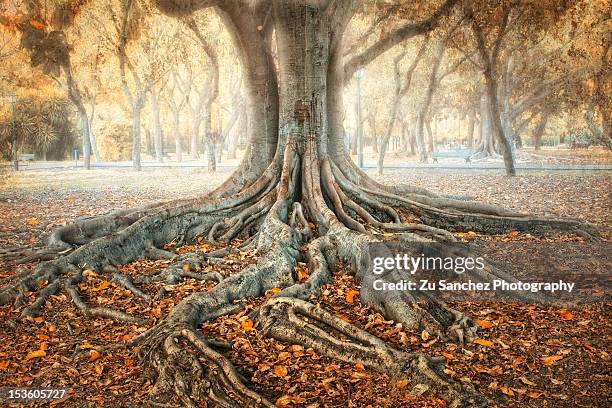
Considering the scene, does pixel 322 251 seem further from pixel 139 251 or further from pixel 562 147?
pixel 562 147

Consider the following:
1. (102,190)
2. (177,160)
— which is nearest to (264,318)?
(102,190)

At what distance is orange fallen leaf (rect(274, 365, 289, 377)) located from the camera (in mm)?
3111

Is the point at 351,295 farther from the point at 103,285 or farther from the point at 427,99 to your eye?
the point at 427,99

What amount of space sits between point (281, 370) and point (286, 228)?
2.46m

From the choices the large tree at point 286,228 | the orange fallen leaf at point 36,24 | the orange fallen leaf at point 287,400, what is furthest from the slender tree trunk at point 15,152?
the orange fallen leaf at point 287,400

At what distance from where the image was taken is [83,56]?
38.7 ft

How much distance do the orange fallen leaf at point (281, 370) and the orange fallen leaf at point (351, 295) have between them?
1286 mm

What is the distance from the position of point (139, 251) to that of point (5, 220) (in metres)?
3.62

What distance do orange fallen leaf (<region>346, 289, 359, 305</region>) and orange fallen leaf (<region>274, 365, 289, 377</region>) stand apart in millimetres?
1286

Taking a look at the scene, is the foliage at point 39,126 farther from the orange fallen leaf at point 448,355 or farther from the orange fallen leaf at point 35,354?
the orange fallen leaf at point 448,355

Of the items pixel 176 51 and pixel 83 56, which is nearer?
pixel 83 56

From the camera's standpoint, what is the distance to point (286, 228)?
17.9 feet

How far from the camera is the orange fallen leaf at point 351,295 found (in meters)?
A: 4.37

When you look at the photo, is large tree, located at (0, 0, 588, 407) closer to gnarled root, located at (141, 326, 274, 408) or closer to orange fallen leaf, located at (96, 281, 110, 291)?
gnarled root, located at (141, 326, 274, 408)
